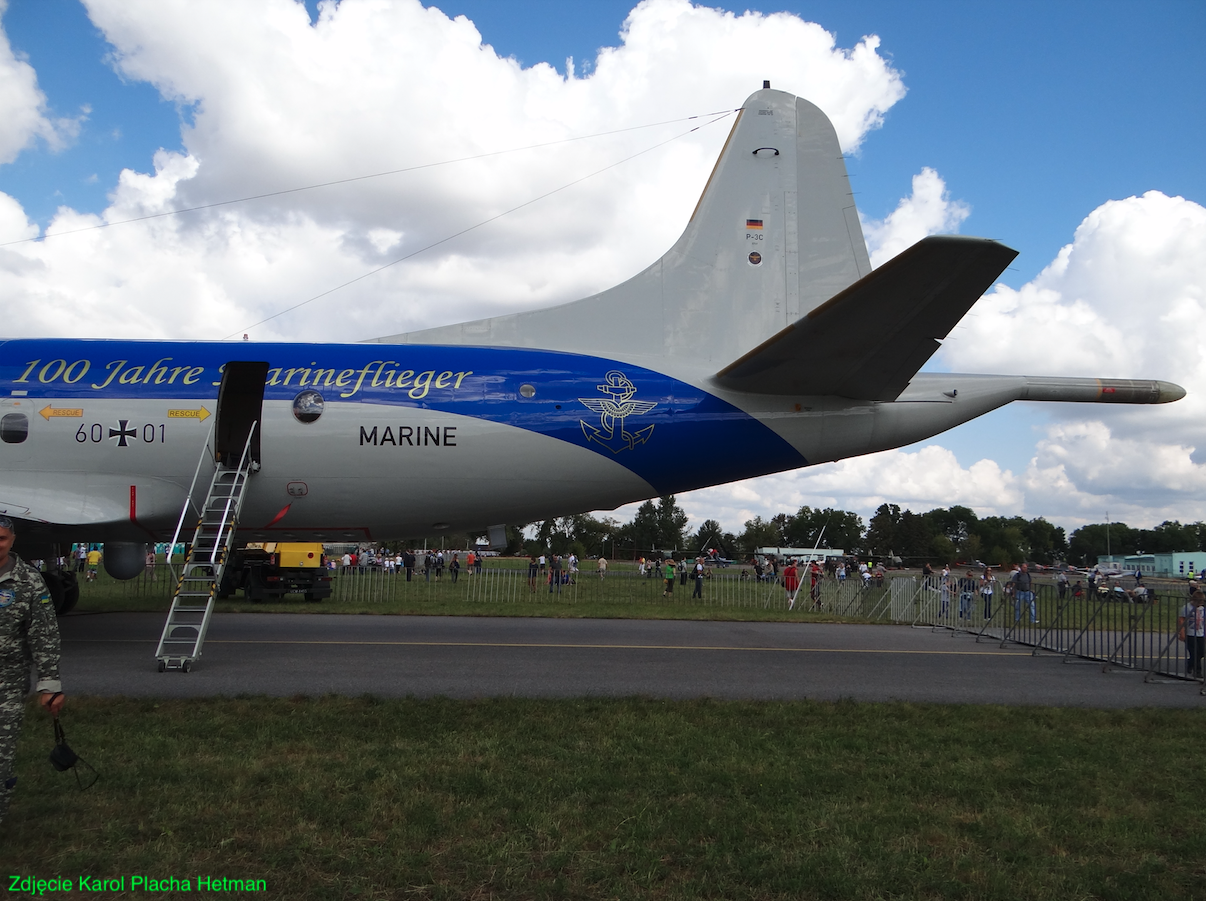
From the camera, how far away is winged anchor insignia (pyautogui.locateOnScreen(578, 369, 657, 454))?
39.1 ft

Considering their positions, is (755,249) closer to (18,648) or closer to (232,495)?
(232,495)

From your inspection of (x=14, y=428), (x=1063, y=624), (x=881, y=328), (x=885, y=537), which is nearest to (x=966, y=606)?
(x=1063, y=624)

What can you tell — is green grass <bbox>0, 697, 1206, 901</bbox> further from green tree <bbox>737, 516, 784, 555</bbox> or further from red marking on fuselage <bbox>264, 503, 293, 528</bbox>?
A: green tree <bbox>737, 516, 784, 555</bbox>

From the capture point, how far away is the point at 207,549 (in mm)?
11078

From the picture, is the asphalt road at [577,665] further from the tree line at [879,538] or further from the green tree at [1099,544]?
the green tree at [1099,544]

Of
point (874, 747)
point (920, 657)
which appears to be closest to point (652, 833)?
point (874, 747)

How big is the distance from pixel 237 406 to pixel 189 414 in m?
0.67

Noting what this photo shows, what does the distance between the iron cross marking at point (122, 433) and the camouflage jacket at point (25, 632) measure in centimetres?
784

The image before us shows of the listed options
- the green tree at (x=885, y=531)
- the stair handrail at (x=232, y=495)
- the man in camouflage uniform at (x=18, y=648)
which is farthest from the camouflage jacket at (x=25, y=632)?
the green tree at (x=885, y=531)

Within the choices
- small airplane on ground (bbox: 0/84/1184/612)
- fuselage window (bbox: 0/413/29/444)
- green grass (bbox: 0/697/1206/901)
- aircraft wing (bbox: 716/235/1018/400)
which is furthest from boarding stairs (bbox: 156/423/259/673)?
aircraft wing (bbox: 716/235/1018/400)

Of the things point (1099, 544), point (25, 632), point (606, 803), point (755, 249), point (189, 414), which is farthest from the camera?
point (1099, 544)

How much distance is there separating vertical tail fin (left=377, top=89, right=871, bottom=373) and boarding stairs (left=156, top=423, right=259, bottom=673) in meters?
3.21

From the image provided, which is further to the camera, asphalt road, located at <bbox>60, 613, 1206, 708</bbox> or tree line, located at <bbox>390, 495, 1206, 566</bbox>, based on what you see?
tree line, located at <bbox>390, 495, 1206, 566</bbox>

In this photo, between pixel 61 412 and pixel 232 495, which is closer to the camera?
pixel 232 495
